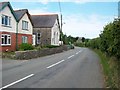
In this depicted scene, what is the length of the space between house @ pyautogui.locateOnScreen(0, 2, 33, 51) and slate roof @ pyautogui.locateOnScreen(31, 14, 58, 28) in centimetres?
1454

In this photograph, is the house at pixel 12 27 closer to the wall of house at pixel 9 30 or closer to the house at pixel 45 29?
the wall of house at pixel 9 30

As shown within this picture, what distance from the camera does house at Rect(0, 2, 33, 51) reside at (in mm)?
35966

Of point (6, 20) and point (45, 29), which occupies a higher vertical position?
point (6, 20)

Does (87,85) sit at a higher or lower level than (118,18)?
lower

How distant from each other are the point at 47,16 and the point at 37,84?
2092 inches

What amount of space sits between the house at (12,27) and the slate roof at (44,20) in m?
14.5

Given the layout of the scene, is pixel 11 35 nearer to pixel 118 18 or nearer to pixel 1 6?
pixel 1 6

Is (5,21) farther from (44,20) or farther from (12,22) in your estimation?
(44,20)

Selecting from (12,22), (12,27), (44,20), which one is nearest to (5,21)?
(12,22)

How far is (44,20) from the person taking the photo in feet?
205

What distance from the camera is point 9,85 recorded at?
11.4 metres

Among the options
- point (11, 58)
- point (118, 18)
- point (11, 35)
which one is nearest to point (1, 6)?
point (11, 35)

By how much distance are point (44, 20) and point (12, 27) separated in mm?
24053

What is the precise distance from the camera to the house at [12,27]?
36.0 meters
